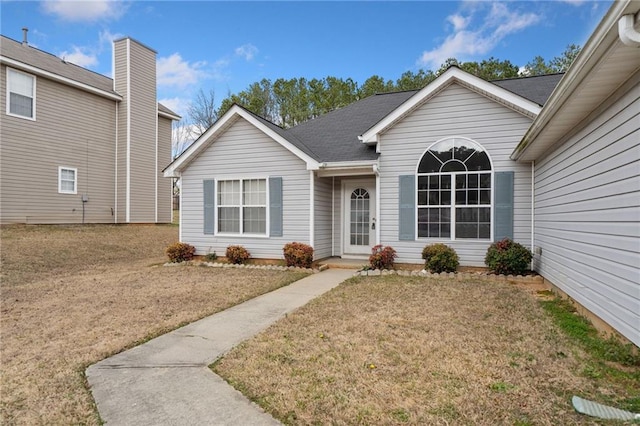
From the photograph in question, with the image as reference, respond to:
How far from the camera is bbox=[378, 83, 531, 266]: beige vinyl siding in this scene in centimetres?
823

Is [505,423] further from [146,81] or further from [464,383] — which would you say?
[146,81]

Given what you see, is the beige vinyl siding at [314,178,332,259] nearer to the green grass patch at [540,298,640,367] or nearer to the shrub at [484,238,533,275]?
the shrub at [484,238,533,275]

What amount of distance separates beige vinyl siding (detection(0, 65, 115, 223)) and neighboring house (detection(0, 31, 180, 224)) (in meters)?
0.03

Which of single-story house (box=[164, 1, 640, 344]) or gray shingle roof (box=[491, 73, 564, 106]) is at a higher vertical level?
gray shingle roof (box=[491, 73, 564, 106])

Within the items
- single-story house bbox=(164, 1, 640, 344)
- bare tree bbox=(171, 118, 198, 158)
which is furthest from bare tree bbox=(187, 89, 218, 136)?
single-story house bbox=(164, 1, 640, 344)

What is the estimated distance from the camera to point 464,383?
308 centimetres

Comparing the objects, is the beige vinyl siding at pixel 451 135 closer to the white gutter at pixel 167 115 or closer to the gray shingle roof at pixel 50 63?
the gray shingle roof at pixel 50 63

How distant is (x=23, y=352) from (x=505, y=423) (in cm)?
480

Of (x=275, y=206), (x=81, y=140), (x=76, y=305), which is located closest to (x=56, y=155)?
(x=81, y=140)

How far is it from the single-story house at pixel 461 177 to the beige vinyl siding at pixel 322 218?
0.18 feet

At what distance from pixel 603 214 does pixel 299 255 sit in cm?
643

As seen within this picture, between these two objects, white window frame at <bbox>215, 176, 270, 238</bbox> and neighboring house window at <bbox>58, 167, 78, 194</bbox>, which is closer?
white window frame at <bbox>215, 176, 270, 238</bbox>

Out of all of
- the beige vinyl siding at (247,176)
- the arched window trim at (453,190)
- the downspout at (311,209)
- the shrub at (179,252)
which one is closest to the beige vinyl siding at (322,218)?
the downspout at (311,209)

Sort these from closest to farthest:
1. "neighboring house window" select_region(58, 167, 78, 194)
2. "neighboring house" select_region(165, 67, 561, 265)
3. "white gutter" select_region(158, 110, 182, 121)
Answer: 1. "neighboring house" select_region(165, 67, 561, 265)
2. "neighboring house window" select_region(58, 167, 78, 194)
3. "white gutter" select_region(158, 110, 182, 121)
